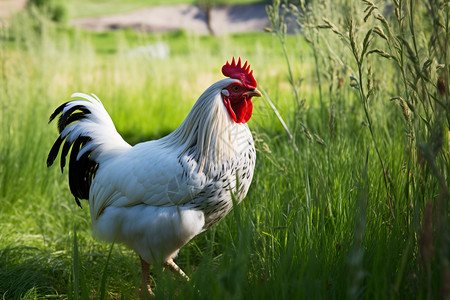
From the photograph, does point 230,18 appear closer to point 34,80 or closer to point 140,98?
point 140,98

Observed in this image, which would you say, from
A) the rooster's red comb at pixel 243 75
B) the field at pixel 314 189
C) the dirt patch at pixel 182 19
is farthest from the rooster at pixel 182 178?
the dirt patch at pixel 182 19

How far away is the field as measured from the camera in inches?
67.5

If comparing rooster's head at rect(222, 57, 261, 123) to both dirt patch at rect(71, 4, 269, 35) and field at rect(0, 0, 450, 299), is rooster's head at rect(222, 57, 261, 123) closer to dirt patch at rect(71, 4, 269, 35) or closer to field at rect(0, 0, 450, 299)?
field at rect(0, 0, 450, 299)

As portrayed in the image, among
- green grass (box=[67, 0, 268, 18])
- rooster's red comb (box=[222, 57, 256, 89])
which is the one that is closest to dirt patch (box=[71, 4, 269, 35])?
green grass (box=[67, 0, 268, 18])

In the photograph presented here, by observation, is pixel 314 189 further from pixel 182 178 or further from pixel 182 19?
pixel 182 19

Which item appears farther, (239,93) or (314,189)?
(239,93)

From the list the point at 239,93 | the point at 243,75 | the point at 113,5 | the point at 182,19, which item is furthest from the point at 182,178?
the point at 113,5

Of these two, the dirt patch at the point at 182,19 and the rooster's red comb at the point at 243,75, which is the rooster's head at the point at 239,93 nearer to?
the rooster's red comb at the point at 243,75

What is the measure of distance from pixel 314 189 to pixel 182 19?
21.3 m

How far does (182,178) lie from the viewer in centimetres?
241

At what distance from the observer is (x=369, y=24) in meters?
3.44

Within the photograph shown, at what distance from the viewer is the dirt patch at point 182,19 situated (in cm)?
2125

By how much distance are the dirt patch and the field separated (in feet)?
51.7

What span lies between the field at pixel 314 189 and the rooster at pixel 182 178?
0.20 meters
